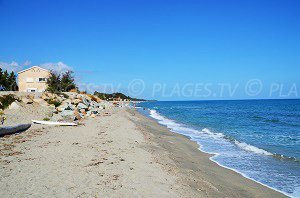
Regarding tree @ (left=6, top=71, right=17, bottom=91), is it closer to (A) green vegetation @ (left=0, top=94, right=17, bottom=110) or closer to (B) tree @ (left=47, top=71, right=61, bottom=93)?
(B) tree @ (left=47, top=71, right=61, bottom=93)

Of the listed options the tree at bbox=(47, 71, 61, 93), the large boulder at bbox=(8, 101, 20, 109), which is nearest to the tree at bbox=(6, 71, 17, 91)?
the tree at bbox=(47, 71, 61, 93)

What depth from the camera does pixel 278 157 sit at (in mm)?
13570

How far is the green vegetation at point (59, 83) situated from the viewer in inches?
2000

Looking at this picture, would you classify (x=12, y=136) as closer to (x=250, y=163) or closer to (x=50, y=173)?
(x=50, y=173)

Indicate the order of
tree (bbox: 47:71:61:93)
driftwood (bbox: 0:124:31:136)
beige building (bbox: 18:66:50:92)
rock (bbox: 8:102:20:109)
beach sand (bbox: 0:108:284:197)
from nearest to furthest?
beach sand (bbox: 0:108:284:197) → driftwood (bbox: 0:124:31:136) → rock (bbox: 8:102:20:109) → tree (bbox: 47:71:61:93) → beige building (bbox: 18:66:50:92)

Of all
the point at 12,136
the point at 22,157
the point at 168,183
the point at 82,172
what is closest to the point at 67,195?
the point at 82,172

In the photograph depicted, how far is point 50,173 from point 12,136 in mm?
7947

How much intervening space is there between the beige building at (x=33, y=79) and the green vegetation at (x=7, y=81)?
1760 mm

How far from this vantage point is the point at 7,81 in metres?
53.3

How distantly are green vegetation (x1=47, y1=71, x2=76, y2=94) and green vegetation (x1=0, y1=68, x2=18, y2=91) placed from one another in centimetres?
822

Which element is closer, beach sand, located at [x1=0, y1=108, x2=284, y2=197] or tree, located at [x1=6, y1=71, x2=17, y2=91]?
beach sand, located at [x1=0, y1=108, x2=284, y2=197]

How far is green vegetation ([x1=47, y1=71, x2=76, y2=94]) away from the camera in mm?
50806

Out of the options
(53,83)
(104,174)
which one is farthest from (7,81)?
(104,174)

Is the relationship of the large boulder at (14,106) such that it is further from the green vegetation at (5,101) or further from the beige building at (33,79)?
the beige building at (33,79)
